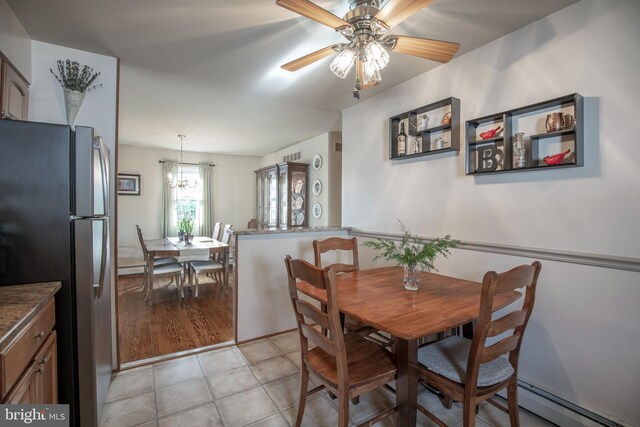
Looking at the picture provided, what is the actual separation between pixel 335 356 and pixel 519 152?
5.34 ft

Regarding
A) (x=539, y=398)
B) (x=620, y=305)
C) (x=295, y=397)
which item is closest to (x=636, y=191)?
(x=620, y=305)

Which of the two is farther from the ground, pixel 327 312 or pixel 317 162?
pixel 317 162

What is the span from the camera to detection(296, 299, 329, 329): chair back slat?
1360mm

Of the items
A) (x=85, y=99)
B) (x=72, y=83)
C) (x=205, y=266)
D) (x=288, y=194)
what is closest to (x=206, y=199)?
(x=288, y=194)

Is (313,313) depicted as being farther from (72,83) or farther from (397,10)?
(72,83)

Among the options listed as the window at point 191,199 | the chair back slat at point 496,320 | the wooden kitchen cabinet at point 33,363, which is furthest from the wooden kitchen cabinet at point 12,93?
the window at point 191,199

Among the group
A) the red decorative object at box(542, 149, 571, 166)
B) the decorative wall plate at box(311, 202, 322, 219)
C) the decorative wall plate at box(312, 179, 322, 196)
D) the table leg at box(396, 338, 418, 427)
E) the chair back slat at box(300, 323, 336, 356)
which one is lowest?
the table leg at box(396, 338, 418, 427)

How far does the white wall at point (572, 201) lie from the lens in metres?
1.50

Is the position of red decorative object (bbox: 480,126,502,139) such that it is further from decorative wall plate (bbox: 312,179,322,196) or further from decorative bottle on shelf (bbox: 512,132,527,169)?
decorative wall plate (bbox: 312,179,322,196)

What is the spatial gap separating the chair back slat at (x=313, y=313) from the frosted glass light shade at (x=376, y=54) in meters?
1.25

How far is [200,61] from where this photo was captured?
2312 mm

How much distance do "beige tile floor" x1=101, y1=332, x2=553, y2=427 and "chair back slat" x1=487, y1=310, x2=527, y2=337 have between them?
0.79m

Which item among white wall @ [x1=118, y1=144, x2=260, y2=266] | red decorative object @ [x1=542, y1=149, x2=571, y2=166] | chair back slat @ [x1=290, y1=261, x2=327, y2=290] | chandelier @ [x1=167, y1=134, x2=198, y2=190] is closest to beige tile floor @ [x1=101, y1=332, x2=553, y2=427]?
chair back slat @ [x1=290, y1=261, x2=327, y2=290]

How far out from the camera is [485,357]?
1270 millimetres
